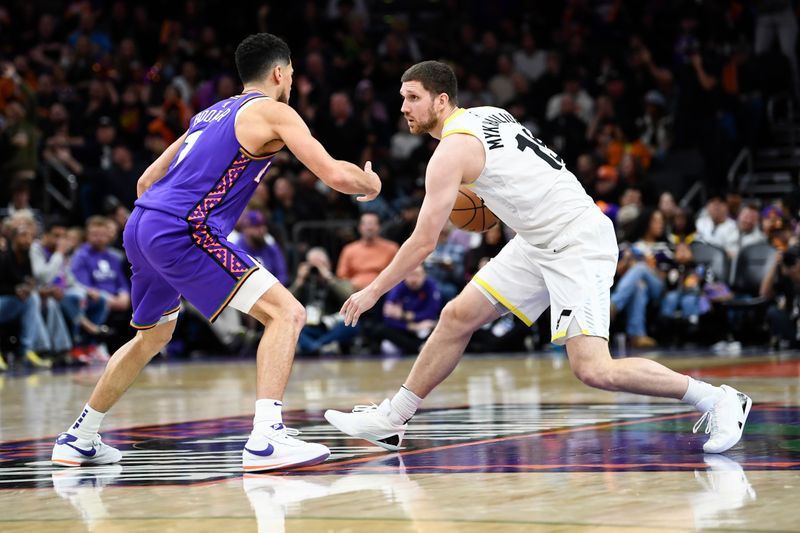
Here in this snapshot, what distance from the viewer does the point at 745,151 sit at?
17484 millimetres

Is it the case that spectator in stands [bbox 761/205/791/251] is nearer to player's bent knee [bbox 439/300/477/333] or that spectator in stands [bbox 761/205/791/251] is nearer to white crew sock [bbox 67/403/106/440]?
player's bent knee [bbox 439/300/477/333]

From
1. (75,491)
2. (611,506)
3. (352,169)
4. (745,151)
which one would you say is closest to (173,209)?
(352,169)

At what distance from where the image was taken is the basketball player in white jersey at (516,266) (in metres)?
5.74

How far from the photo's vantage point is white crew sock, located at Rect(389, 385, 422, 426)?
618 centimetres

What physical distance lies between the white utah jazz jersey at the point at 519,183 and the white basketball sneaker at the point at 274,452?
142 centimetres

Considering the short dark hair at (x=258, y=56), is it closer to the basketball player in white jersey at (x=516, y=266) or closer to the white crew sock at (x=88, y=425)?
the basketball player in white jersey at (x=516, y=266)

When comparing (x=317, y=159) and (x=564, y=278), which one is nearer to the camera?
(x=317, y=159)

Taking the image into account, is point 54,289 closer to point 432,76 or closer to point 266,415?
point 432,76

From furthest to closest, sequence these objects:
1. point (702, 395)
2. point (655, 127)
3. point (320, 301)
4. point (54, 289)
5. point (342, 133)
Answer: point (342, 133)
point (655, 127)
point (320, 301)
point (54, 289)
point (702, 395)

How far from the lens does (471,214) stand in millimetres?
6402

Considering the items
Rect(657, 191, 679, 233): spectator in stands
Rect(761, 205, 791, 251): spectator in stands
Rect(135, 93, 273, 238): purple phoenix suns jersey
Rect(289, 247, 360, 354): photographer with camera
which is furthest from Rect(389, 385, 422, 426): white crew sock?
Rect(657, 191, 679, 233): spectator in stands

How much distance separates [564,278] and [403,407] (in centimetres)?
97

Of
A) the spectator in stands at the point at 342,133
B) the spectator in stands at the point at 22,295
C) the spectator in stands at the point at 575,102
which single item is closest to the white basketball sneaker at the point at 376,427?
the spectator in stands at the point at 22,295

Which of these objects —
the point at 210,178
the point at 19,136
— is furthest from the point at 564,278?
the point at 19,136
